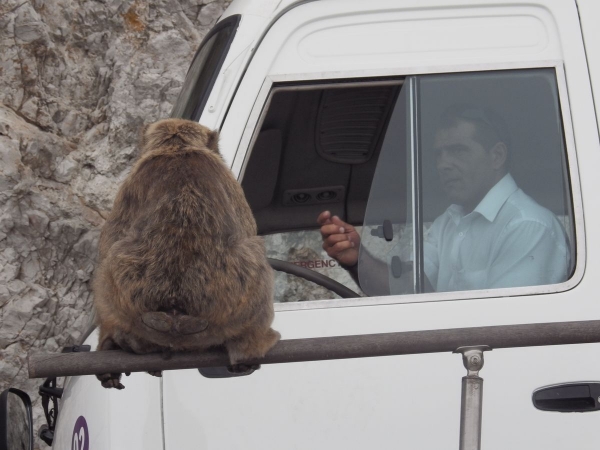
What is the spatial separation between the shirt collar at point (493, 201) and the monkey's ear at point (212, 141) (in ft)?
2.34

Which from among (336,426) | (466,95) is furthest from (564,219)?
(336,426)

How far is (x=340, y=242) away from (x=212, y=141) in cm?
87

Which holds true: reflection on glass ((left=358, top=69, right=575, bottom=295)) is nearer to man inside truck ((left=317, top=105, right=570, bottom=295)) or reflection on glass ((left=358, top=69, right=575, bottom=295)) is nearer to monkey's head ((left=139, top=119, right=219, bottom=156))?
man inside truck ((left=317, top=105, right=570, bottom=295))

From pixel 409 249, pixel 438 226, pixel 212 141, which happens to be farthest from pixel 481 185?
pixel 212 141

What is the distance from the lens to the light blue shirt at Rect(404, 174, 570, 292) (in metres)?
2.15

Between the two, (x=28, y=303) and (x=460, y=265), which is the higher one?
(x=28, y=303)

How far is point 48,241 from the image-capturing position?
5.26 m

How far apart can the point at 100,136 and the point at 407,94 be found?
3853 millimetres

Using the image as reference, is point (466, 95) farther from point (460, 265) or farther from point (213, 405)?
point (213, 405)

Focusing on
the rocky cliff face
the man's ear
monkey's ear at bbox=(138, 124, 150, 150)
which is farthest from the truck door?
the rocky cliff face

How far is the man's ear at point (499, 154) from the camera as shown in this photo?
7.36 feet

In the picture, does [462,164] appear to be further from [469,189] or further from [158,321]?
[158,321]

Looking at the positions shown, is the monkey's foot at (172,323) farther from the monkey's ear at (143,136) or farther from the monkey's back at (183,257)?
the monkey's ear at (143,136)

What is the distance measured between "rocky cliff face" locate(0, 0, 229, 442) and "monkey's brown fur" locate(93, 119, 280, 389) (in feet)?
11.3
